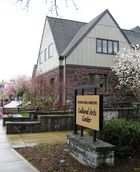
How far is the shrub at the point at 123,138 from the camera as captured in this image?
25.8 feet

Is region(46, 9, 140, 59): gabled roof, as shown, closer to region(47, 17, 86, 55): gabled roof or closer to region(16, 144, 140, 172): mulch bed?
region(47, 17, 86, 55): gabled roof

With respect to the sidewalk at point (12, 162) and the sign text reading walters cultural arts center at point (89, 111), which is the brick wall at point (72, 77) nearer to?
the sidewalk at point (12, 162)

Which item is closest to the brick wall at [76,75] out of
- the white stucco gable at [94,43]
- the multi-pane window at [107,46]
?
the white stucco gable at [94,43]

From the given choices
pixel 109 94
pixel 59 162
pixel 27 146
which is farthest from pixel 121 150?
pixel 109 94

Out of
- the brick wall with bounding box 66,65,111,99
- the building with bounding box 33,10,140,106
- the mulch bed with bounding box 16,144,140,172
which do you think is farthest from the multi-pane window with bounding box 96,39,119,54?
the mulch bed with bounding box 16,144,140,172

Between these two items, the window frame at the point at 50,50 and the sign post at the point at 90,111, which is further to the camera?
the window frame at the point at 50,50

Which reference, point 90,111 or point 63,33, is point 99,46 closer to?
point 63,33

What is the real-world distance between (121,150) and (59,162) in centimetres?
167

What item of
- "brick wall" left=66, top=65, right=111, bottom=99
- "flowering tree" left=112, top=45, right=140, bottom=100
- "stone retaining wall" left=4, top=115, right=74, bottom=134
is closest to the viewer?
"stone retaining wall" left=4, top=115, right=74, bottom=134

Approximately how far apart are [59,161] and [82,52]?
58.1 ft

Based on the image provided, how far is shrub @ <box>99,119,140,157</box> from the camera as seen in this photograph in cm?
788

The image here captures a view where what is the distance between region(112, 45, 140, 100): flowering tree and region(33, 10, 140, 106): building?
718 millimetres

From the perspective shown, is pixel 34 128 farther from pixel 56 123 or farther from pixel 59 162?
pixel 59 162

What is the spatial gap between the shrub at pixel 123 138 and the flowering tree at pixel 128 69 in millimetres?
17407
